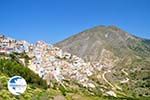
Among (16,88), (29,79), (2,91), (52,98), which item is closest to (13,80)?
(16,88)

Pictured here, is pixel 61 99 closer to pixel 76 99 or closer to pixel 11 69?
pixel 76 99

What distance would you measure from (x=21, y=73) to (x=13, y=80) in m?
91.0

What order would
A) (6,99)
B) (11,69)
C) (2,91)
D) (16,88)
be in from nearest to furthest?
(16,88)
(6,99)
(2,91)
(11,69)

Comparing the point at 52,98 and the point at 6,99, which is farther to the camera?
the point at 52,98

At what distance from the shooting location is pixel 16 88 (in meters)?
17.7

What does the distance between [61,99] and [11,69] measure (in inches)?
2128

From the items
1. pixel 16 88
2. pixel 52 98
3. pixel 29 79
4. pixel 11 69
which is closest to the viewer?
pixel 16 88

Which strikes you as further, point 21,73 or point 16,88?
point 21,73

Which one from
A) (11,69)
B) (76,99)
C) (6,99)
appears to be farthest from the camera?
(11,69)

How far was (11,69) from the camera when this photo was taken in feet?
339

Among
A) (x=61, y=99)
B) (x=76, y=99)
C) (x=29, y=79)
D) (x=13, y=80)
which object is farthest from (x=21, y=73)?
(x=13, y=80)

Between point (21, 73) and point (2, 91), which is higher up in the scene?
point (21, 73)

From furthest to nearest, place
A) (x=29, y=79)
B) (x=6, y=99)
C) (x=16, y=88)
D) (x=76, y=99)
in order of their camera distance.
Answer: (x=29, y=79) < (x=76, y=99) < (x=6, y=99) < (x=16, y=88)

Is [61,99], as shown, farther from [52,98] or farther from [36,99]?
[36,99]
